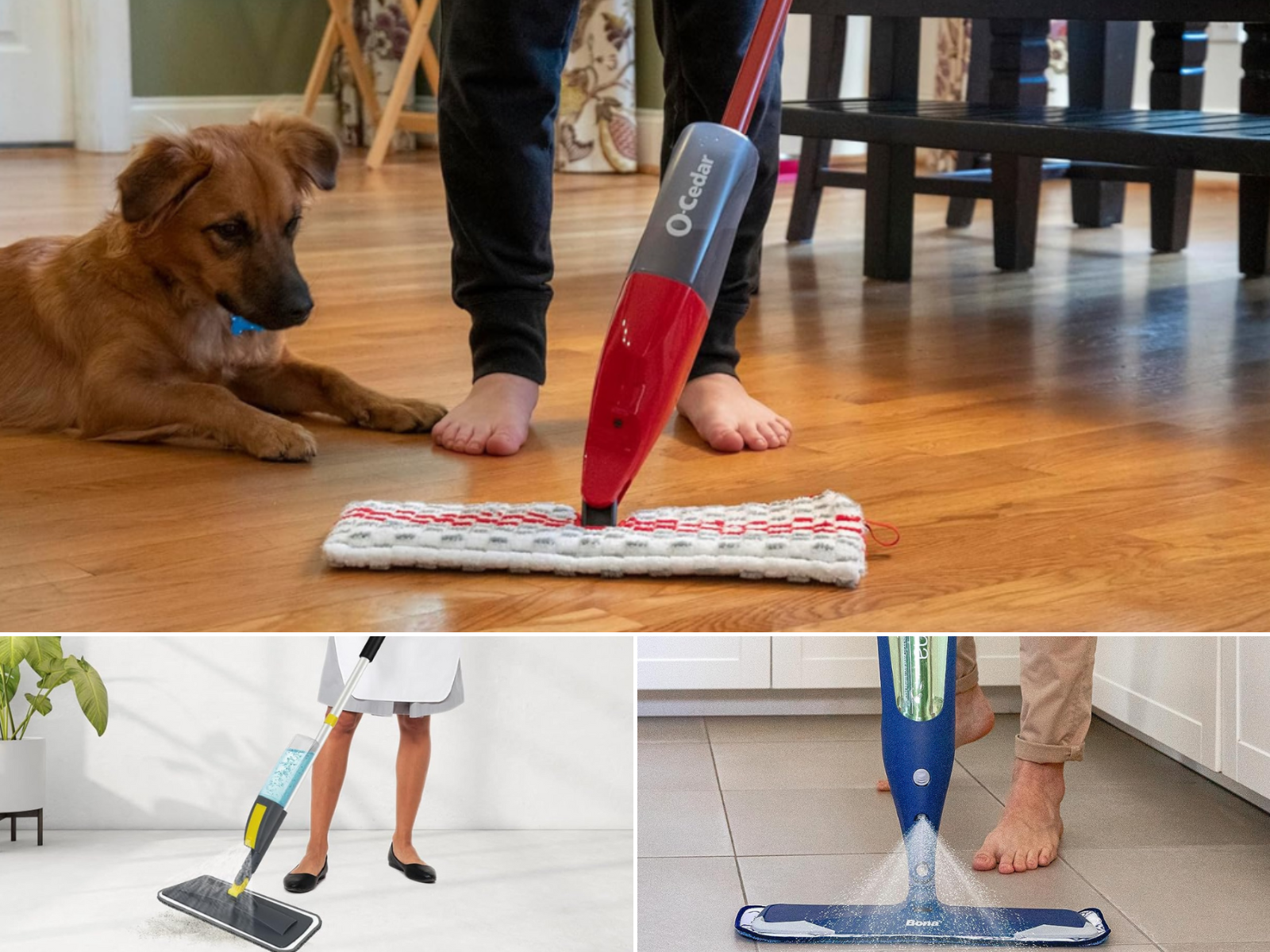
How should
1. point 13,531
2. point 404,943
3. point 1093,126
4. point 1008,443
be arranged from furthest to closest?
point 1093,126, point 1008,443, point 13,531, point 404,943

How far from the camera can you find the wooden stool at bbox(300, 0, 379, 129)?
5.24 metres

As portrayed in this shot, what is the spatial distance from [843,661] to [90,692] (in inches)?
17.7

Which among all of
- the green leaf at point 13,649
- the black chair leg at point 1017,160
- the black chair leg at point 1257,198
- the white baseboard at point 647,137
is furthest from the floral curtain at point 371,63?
the green leaf at point 13,649

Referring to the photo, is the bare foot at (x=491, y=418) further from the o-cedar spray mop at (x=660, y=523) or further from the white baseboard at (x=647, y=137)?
the white baseboard at (x=647, y=137)

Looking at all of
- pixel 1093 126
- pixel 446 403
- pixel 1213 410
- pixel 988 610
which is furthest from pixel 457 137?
pixel 1093 126

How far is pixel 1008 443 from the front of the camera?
1483 millimetres

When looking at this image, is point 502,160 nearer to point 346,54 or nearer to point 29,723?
point 29,723

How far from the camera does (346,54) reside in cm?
541

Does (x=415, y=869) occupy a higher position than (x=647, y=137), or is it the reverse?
(x=647, y=137)

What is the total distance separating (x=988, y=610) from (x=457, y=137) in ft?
2.53

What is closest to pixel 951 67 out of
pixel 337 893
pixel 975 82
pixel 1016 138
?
pixel 975 82

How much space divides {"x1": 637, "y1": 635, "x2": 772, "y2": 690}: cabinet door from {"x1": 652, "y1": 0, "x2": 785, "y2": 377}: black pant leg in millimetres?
652

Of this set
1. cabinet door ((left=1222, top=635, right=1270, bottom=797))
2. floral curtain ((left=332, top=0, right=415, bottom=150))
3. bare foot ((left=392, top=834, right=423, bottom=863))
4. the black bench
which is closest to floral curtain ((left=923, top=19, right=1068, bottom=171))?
the black bench

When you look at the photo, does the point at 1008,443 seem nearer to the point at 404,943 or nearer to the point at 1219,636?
the point at 1219,636
